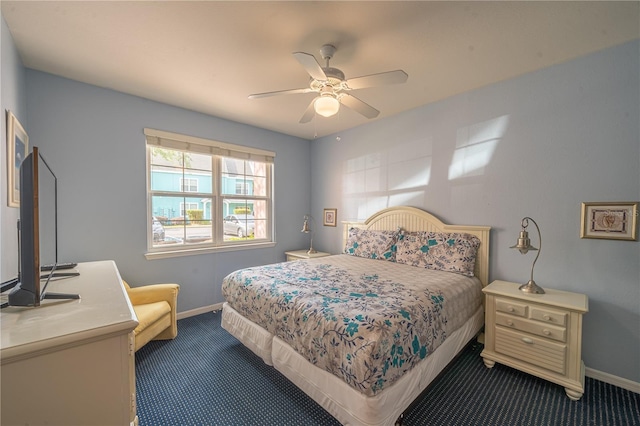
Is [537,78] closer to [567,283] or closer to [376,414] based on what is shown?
[567,283]

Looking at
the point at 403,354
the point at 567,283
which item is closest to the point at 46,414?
the point at 403,354

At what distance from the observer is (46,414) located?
34.9 inches

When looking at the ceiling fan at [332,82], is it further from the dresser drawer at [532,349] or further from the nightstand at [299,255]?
the nightstand at [299,255]

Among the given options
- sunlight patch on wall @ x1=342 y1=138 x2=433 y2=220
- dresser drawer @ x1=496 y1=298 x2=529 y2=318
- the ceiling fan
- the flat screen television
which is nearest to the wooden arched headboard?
sunlight patch on wall @ x1=342 y1=138 x2=433 y2=220

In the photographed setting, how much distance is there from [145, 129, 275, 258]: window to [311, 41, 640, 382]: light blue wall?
2.20 metres

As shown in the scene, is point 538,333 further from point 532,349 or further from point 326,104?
point 326,104

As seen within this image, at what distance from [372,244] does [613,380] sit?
2323 millimetres

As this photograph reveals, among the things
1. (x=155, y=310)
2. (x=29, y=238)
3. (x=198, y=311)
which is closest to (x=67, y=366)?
(x=29, y=238)

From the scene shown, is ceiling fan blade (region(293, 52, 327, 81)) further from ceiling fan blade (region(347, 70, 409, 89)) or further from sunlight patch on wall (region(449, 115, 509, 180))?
sunlight patch on wall (region(449, 115, 509, 180))

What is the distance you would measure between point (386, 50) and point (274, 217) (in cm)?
290

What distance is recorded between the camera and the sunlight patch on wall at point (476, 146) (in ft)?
8.71

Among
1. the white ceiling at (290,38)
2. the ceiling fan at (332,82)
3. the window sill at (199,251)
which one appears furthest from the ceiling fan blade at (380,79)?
the window sill at (199,251)

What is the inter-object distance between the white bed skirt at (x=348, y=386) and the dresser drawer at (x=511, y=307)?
1.01ft

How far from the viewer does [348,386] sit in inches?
58.5
